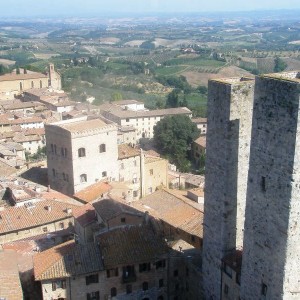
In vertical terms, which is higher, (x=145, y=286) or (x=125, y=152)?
(x=125, y=152)

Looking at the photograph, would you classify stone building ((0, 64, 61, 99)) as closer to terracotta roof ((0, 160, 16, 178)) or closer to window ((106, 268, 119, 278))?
terracotta roof ((0, 160, 16, 178))

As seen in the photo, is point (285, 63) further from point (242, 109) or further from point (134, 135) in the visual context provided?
point (242, 109)

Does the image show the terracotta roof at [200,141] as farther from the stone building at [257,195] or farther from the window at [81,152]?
the stone building at [257,195]

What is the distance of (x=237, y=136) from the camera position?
21.6 metres

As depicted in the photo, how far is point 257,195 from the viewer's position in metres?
19.2

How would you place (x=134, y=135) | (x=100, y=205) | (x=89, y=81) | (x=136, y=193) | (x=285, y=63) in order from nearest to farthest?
1. (x=100, y=205)
2. (x=136, y=193)
3. (x=134, y=135)
4. (x=89, y=81)
5. (x=285, y=63)

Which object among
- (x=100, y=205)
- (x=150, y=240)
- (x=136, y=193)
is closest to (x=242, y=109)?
(x=150, y=240)

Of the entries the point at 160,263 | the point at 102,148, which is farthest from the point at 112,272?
the point at 102,148

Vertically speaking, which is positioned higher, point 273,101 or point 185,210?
point 273,101

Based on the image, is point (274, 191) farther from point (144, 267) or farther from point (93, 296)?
point (93, 296)

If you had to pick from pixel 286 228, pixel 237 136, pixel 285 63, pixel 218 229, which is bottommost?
pixel 285 63

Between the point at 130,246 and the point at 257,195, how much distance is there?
358 inches

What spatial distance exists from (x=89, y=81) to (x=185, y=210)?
99.6 meters

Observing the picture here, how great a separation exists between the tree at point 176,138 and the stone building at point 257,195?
38971 mm
